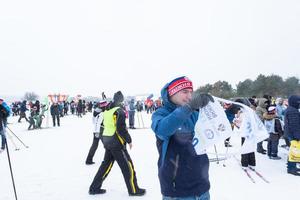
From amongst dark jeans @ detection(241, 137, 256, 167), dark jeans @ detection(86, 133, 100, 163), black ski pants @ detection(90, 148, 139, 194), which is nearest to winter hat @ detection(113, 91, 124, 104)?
black ski pants @ detection(90, 148, 139, 194)

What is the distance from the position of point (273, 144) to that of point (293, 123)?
1.70 metres

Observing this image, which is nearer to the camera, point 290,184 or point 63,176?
point 290,184

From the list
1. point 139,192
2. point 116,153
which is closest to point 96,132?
point 116,153

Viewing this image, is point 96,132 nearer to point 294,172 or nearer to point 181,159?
point 294,172

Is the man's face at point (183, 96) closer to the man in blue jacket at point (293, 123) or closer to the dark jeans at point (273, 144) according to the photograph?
the man in blue jacket at point (293, 123)

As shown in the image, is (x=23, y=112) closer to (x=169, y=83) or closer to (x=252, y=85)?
(x=169, y=83)

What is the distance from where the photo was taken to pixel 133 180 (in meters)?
4.80

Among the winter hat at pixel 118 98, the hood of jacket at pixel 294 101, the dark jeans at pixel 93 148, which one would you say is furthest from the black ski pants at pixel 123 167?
the hood of jacket at pixel 294 101

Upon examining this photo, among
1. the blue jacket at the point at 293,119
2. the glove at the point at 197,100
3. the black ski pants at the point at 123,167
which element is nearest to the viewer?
the glove at the point at 197,100

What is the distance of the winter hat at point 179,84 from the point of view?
2293 millimetres

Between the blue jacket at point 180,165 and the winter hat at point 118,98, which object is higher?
the winter hat at point 118,98

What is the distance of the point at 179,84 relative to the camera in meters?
2.30

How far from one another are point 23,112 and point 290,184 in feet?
70.6

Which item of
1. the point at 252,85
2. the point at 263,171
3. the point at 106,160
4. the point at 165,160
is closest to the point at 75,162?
the point at 106,160
